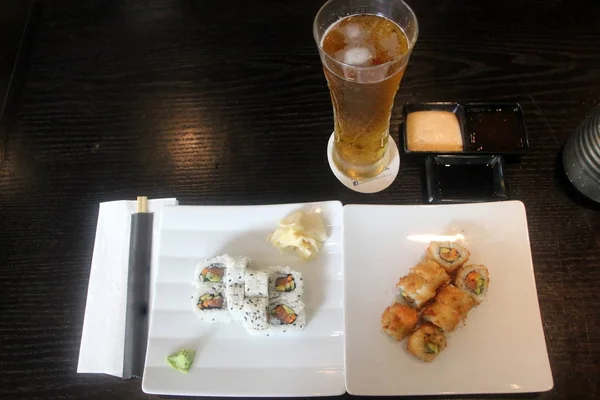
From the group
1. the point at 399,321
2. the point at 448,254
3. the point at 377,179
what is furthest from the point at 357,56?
the point at 399,321

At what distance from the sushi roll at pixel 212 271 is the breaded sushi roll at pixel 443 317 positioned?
2.10 ft

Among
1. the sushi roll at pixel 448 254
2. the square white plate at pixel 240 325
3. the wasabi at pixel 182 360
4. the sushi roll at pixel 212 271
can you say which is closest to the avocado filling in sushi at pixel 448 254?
the sushi roll at pixel 448 254

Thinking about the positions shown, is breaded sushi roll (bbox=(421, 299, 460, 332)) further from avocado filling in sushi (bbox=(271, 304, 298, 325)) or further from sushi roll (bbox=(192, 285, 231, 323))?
sushi roll (bbox=(192, 285, 231, 323))

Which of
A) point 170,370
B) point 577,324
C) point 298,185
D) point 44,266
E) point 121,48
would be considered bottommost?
point 170,370

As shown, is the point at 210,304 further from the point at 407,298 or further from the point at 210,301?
the point at 407,298

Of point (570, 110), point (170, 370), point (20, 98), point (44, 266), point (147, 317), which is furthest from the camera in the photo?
point (20, 98)

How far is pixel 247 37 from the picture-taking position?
79.8 inches

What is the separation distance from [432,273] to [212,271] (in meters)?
0.70

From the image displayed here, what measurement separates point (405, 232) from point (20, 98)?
1647 mm

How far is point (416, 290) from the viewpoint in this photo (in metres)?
1.44

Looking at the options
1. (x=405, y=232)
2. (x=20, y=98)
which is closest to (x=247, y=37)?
(x=20, y=98)

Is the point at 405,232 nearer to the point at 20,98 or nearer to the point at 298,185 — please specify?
the point at 298,185

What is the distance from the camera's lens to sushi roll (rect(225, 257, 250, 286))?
1.46m

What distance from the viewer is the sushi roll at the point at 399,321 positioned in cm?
141
